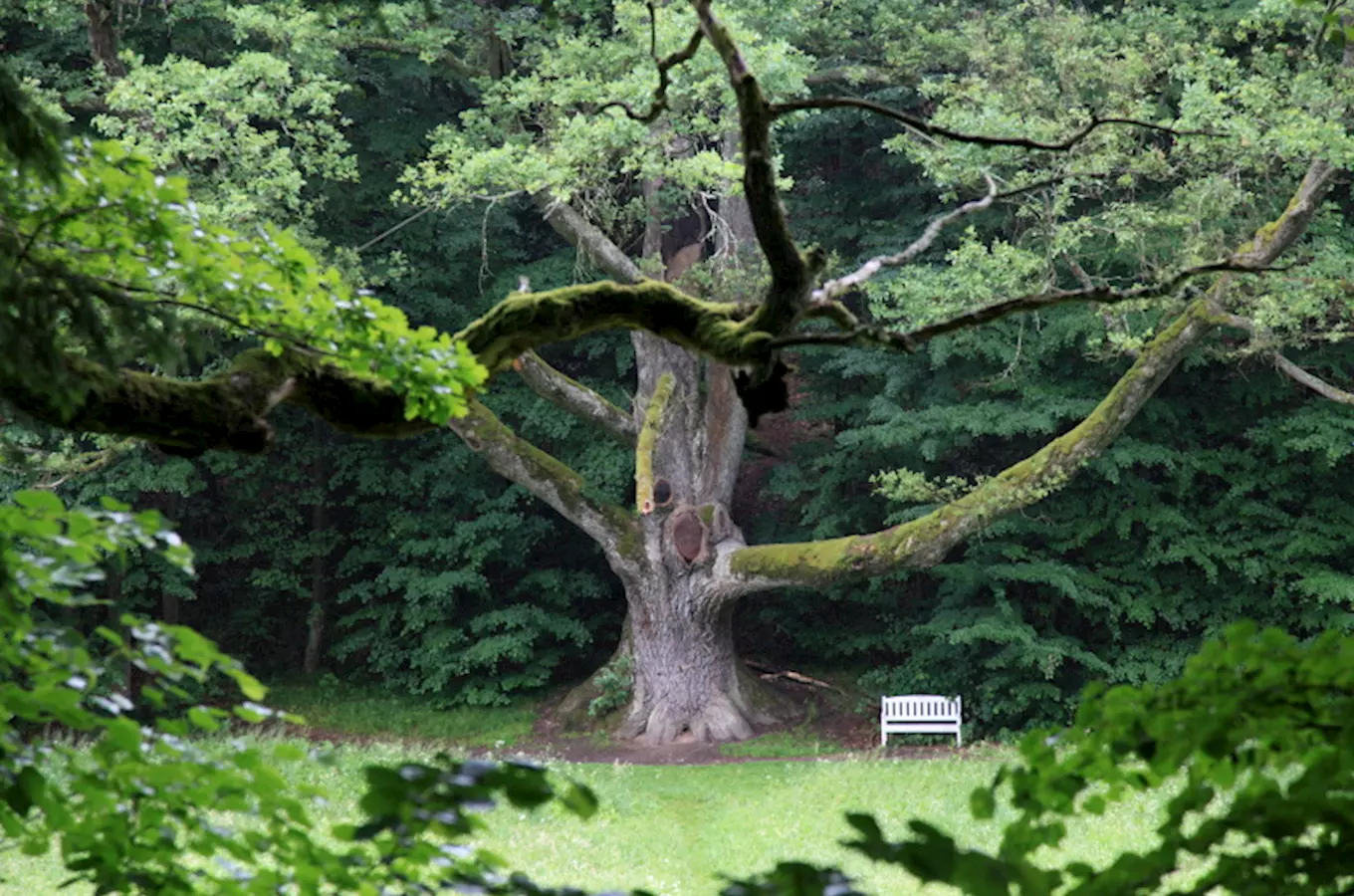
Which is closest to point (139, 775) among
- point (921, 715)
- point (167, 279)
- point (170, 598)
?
point (167, 279)

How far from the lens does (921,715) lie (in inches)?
632

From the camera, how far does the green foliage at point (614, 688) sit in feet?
54.9

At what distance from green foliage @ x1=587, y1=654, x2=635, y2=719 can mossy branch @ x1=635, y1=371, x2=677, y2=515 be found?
2269 mm

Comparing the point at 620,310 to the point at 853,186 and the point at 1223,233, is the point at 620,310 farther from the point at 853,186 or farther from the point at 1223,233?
the point at 853,186

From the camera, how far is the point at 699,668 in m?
16.4

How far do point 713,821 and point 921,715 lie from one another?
15.4ft

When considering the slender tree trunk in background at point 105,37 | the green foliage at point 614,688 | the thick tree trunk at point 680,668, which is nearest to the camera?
the slender tree trunk in background at point 105,37

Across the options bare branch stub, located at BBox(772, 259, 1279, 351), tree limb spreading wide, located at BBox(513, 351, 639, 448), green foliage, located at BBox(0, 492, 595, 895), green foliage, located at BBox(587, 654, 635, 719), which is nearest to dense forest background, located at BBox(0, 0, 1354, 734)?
tree limb spreading wide, located at BBox(513, 351, 639, 448)

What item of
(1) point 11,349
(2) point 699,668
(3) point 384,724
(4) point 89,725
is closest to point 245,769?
(4) point 89,725

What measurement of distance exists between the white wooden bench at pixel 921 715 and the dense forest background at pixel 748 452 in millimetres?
349

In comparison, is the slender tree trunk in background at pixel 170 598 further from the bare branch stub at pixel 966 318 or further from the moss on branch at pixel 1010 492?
the bare branch stub at pixel 966 318

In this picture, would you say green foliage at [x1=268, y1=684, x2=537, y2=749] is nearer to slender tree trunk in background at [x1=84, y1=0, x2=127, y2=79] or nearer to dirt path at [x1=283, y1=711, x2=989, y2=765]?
dirt path at [x1=283, y1=711, x2=989, y2=765]

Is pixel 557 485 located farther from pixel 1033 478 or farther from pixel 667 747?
pixel 1033 478

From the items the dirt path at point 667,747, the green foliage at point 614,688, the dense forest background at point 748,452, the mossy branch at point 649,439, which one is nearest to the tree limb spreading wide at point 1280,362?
the dense forest background at point 748,452
